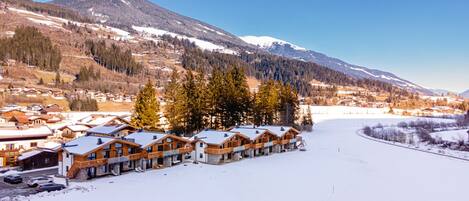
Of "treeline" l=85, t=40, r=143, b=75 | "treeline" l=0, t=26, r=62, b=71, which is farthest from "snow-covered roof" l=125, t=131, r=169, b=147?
"treeline" l=85, t=40, r=143, b=75

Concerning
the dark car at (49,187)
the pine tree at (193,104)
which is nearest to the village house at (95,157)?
the dark car at (49,187)

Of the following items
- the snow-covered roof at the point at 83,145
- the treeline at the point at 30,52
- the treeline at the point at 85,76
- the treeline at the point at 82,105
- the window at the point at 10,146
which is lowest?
the window at the point at 10,146

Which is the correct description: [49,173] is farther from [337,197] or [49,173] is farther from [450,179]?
[450,179]

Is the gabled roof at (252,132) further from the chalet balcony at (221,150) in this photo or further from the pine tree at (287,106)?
the pine tree at (287,106)

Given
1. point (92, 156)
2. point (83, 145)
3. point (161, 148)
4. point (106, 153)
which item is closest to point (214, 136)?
point (161, 148)

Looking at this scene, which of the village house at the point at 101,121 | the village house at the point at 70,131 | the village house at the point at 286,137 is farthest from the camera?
the village house at the point at 101,121

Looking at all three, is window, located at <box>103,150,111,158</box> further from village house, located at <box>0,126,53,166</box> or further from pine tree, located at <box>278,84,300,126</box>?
pine tree, located at <box>278,84,300,126</box>
